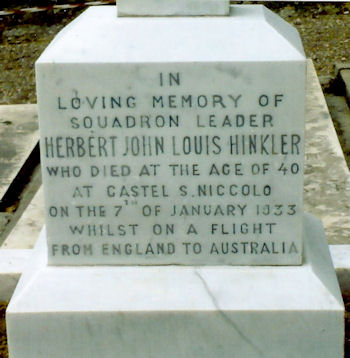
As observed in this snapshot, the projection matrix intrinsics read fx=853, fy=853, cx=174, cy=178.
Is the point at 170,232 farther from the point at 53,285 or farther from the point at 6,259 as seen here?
the point at 6,259

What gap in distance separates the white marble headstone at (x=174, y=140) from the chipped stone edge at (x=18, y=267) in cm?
49

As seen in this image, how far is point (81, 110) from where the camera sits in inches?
99.2

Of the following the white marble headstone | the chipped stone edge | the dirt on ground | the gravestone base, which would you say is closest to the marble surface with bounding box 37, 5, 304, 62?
the white marble headstone

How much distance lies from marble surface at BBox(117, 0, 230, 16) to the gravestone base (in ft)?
2.60

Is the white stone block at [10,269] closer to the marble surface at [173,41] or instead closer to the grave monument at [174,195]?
the grave monument at [174,195]

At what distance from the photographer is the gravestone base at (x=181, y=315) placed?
2537 mm

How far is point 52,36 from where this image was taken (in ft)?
26.6

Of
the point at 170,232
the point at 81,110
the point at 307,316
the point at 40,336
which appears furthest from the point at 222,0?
the point at 40,336

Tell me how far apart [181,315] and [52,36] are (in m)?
5.95

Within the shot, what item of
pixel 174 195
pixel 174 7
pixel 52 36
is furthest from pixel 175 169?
pixel 52 36

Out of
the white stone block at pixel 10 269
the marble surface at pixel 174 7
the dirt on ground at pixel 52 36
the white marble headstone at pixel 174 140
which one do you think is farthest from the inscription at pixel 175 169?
the dirt on ground at pixel 52 36

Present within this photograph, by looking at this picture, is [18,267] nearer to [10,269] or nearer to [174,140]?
[10,269]

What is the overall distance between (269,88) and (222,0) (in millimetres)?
331

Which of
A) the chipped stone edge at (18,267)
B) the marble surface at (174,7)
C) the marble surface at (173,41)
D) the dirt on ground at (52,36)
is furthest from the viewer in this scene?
the dirt on ground at (52,36)
